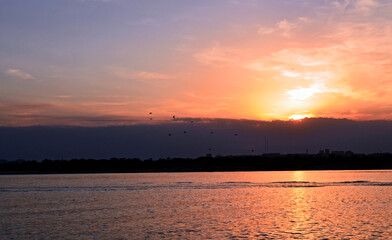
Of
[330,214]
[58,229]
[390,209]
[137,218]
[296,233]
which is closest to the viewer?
[296,233]

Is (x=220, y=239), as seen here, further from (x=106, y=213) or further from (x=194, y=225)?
(x=106, y=213)

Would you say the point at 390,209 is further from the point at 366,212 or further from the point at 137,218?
the point at 137,218

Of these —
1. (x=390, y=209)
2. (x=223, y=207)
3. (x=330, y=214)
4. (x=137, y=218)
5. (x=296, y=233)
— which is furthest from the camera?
(x=223, y=207)

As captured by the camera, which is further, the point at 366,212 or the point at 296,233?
the point at 366,212

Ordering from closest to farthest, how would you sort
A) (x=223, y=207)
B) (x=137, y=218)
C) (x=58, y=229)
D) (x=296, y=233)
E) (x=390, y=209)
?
(x=296, y=233) < (x=58, y=229) < (x=137, y=218) < (x=390, y=209) < (x=223, y=207)

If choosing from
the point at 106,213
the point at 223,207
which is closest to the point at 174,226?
the point at 106,213

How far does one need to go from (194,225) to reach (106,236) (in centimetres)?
916

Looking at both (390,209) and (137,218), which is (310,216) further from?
(137,218)

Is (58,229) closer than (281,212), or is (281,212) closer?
(58,229)

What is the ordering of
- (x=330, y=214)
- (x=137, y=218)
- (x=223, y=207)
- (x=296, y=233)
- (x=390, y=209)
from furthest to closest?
(x=223, y=207) < (x=390, y=209) < (x=330, y=214) < (x=137, y=218) < (x=296, y=233)

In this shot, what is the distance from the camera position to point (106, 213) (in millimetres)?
55500

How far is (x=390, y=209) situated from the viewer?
57719mm

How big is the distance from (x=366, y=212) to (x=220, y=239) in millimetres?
25564

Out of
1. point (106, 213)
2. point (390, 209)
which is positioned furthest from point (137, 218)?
point (390, 209)
